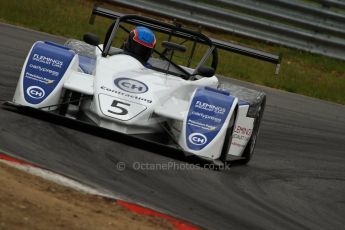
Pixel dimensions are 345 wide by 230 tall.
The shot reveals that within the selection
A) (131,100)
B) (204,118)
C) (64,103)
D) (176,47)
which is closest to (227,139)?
(204,118)

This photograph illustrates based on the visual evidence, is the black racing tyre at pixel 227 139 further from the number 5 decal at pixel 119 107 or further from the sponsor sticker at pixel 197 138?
the number 5 decal at pixel 119 107

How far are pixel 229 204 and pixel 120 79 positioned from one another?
198 cm

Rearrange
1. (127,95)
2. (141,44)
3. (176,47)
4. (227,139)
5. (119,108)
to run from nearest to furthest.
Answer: (119,108)
(127,95)
(227,139)
(176,47)
(141,44)

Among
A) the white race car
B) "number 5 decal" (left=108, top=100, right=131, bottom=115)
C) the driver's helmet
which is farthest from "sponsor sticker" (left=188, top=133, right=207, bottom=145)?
the driver's helmet

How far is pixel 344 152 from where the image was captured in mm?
11789

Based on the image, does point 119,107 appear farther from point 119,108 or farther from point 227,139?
point 227,139

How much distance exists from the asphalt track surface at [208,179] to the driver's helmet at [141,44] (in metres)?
1.43

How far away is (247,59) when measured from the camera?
18.4m

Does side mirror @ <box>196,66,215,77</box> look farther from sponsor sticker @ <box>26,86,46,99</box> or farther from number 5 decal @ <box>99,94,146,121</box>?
sponsor sticker @ <box>26,86,46,99</box>

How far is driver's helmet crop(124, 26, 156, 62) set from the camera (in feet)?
32.3

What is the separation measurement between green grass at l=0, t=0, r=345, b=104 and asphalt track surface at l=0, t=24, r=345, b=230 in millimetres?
5733

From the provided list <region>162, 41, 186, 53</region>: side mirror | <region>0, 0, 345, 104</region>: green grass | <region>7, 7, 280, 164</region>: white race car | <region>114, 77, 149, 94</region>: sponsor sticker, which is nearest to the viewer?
<region>7, 7, 280, 164</region>: white race car

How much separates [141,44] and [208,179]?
2.24m

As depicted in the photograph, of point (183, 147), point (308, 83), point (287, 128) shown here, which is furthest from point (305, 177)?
point (308, 83)
